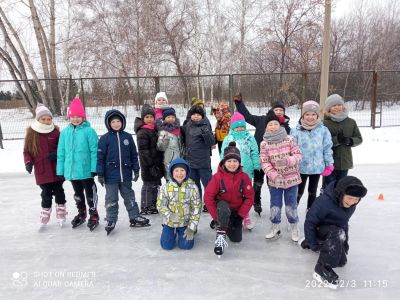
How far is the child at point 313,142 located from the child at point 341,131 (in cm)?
25

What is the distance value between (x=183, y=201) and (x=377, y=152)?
18.4 feet

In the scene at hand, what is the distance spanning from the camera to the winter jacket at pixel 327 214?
2.45m

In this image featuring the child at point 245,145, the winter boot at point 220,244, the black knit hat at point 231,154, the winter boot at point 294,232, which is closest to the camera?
the winter boot at point 220,244

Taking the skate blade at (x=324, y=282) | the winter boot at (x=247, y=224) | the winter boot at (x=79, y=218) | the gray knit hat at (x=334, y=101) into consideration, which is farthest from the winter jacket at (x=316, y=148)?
the winter boot at (x=79, y=218)

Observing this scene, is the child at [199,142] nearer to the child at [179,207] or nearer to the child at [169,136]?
the child at [169,136]

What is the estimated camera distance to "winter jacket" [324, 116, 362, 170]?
3.40m

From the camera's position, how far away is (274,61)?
16297 mm

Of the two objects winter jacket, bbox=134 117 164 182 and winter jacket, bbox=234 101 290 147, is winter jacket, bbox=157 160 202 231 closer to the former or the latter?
winter jacket, bbox=134 117 164 182

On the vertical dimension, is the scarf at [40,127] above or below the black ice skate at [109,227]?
above

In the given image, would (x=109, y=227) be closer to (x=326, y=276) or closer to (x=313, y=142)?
(x=326, y=276)

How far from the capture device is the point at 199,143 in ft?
12.0

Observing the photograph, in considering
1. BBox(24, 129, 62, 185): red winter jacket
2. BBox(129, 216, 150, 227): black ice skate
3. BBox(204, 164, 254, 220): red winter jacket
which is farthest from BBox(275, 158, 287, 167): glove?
BBox(24, 129, 62, 185): red winter jacket

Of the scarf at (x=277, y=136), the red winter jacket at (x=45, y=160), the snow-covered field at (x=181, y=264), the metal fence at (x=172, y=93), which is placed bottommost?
the snow-covered field at (x=181, y=264)

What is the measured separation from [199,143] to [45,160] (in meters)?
1.74
